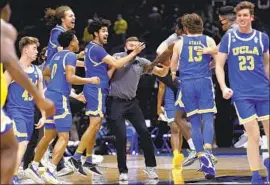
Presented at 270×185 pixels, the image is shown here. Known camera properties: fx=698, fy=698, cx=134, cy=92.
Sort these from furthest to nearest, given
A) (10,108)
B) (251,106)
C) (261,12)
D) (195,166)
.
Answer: (261,12)
(195,166)
(10,108)
(251,106)

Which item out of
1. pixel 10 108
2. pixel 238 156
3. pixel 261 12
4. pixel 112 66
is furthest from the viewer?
pixel 261 12

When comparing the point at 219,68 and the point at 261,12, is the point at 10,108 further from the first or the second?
the point at 261,12

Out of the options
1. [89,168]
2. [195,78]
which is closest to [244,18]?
[195,78]

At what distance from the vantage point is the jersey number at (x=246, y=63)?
809cm

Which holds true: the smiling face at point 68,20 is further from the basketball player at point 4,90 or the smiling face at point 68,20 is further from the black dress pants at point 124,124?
the basketball player at point 4,90

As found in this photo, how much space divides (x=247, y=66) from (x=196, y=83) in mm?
1188

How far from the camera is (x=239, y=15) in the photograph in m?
8.14

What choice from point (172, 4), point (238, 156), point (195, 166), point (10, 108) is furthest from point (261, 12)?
point (10, 108)

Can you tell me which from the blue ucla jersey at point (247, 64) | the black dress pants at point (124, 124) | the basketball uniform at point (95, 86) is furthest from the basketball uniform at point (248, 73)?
the basketball uniform at point (95, 86)

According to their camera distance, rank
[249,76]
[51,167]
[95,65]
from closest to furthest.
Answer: [249,76] → [51,167] → [95,65]

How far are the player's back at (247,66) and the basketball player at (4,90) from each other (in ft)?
9.42

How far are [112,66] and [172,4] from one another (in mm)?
10187

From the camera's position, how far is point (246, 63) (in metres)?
8.10

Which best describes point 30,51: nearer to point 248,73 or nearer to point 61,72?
point 61,72
